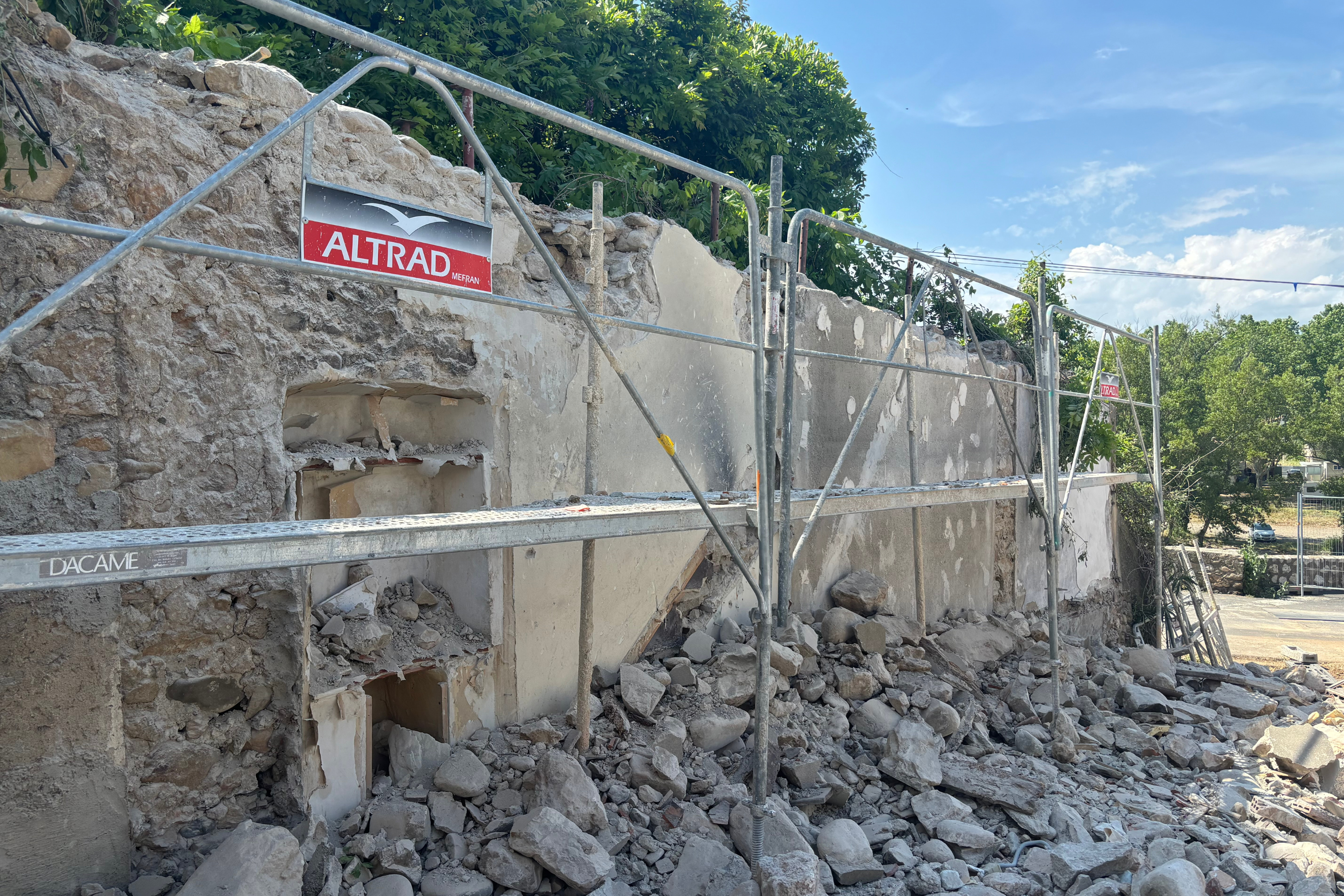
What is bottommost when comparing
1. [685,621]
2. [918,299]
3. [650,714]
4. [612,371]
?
[650,714]

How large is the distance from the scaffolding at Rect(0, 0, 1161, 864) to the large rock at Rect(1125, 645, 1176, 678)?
2.30 metres

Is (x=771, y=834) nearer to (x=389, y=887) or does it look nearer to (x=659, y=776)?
(x=659, y=776)

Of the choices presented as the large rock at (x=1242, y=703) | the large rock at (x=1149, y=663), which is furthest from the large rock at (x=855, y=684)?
the large rock at (x=1242, y=703)

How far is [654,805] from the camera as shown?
3602mm

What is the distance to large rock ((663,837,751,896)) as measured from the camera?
10.4 ft

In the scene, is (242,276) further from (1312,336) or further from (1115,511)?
(1312,336)

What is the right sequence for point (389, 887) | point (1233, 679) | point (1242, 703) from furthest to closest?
point (1233, 679) < point (1242, 703) < point (389, 887)

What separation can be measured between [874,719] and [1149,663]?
13.0 feet

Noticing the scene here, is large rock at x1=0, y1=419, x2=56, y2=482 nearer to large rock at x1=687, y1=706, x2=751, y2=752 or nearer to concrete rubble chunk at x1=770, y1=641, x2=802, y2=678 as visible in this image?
large rock at x1=687, y1=706, x2=751, y2=752

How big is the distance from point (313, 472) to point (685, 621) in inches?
87.2

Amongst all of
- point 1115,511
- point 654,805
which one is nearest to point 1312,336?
point 1115,511

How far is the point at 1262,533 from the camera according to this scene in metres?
23.1

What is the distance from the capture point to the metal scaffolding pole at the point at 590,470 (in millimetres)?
3752

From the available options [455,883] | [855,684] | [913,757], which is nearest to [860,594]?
[855,684]
